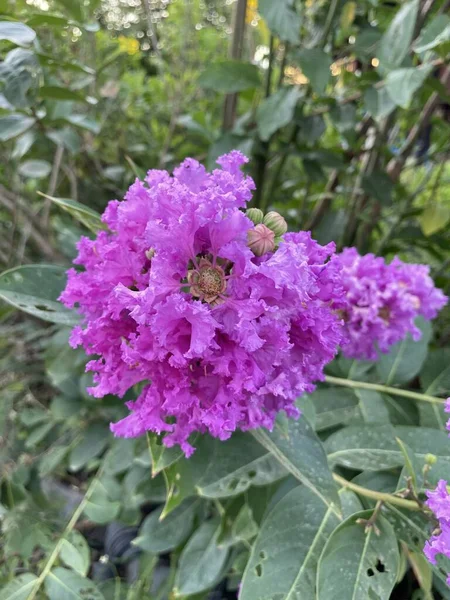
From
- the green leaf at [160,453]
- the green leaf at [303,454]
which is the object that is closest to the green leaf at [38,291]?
the green leaf at [160,453]

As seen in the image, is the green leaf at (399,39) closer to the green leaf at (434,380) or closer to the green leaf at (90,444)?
the green leaf at (434,380)

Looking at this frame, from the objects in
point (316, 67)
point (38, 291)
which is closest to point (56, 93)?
point (38, 291)

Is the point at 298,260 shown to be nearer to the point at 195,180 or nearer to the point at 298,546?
the point at 195,180

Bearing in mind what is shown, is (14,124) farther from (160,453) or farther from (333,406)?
(333,406)

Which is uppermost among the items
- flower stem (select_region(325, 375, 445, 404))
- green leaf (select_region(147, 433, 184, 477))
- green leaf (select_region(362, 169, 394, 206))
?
green leaf (select_region(362, 169, 394, 206))

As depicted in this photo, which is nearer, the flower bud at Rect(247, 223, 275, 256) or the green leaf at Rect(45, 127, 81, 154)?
the flower bud at Rect(247, 223, 275, 256)

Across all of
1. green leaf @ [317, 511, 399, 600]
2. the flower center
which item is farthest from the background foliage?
the flower center

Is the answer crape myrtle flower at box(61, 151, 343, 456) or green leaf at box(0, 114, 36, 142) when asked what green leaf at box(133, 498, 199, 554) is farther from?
green leaf at box(0, 114, 36, 142)
